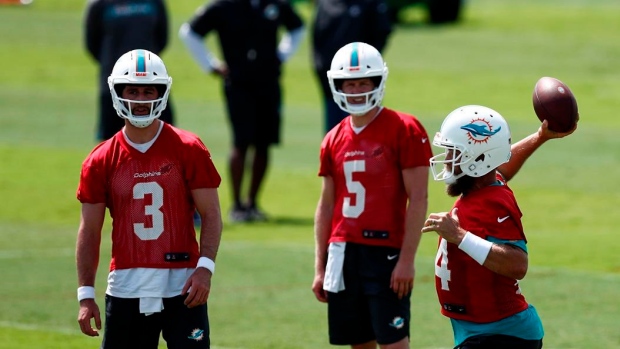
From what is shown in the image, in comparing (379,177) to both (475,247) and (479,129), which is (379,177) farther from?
(475,247)

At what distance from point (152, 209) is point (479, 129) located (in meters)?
1.70

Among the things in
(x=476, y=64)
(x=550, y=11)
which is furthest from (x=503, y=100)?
(x=550, y=11)

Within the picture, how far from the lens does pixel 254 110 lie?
14.6 metres

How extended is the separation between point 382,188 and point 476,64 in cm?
2300

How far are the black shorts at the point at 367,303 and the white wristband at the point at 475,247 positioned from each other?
1435mm

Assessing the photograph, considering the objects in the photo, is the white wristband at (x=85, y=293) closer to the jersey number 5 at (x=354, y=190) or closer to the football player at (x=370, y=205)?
the football player at (x=370, y=205)

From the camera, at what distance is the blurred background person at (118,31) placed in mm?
13742

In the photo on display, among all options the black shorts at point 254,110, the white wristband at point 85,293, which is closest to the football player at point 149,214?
the white wristband at point 85,293

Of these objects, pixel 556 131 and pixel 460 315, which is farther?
pixel 556 131

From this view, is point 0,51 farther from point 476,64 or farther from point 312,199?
point 312,199

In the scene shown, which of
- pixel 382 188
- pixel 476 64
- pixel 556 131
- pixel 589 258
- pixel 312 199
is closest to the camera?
pixel 556 131

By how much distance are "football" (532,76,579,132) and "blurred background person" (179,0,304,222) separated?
7.54 m

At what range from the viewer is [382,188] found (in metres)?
7.66

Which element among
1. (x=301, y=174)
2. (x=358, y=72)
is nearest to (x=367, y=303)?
(x=358, y=72)
